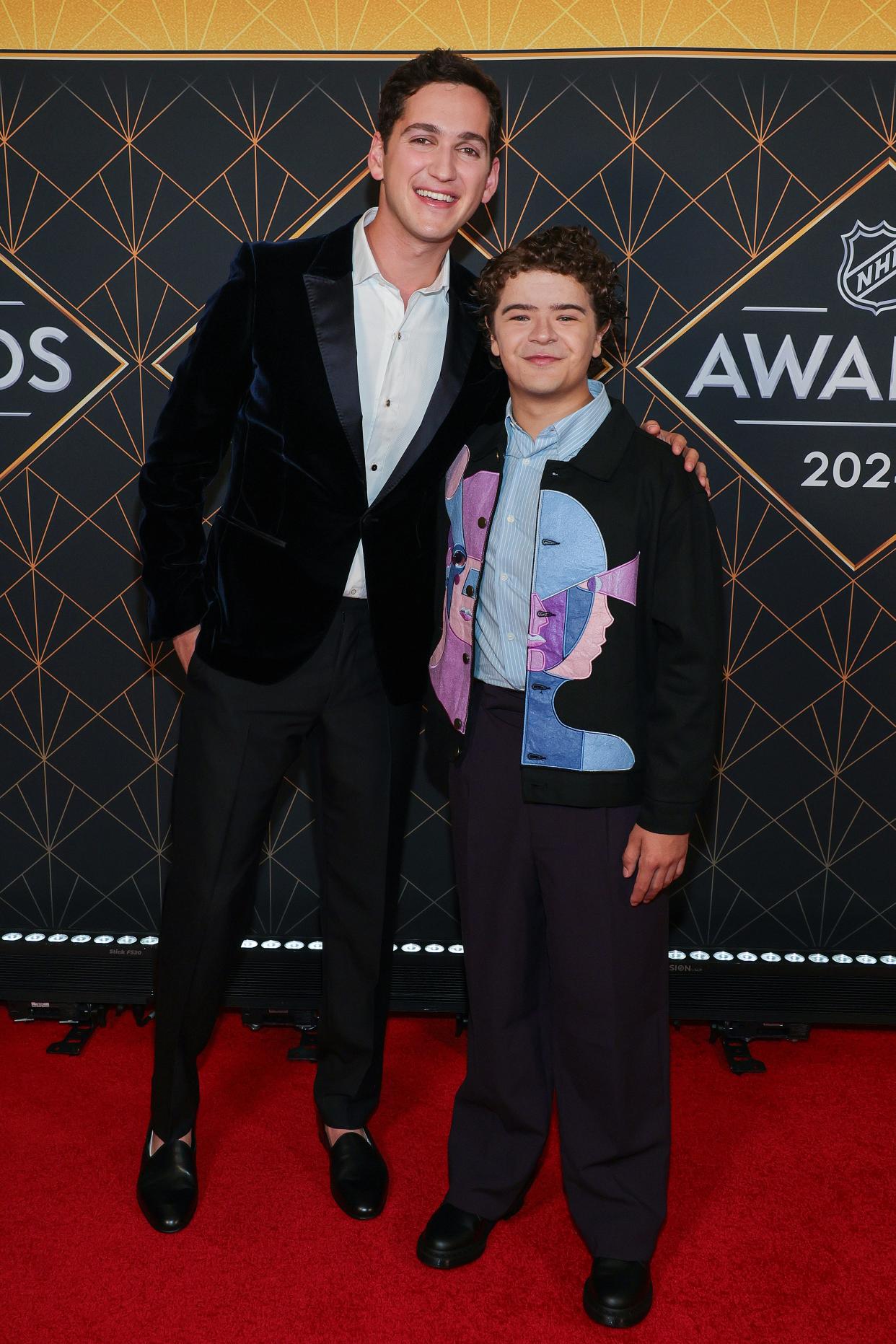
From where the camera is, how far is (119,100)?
2.67 meters

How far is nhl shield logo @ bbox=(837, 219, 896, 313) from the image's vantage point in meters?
2.69

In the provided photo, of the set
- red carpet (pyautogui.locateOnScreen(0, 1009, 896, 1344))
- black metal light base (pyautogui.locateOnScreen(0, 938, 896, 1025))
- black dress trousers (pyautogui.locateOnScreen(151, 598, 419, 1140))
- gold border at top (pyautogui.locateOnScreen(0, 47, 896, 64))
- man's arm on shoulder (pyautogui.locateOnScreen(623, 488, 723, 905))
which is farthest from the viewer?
black metal light base (pyautogui.locateOnScreen(0, 938, 896, 1025))

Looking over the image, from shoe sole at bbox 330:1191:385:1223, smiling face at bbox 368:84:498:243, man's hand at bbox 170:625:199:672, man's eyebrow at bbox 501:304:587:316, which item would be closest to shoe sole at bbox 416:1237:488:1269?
shoe sole at bbox 330:1191:385:1223

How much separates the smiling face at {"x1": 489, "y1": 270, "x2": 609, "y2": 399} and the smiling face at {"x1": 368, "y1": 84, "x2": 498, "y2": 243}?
0.21m

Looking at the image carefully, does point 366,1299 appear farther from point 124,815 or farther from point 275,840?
point 124,815

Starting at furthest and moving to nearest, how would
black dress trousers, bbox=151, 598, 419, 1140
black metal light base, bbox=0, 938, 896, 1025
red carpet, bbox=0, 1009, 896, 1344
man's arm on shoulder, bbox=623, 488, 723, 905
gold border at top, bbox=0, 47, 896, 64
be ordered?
black metal light base, bbox=0, 938, 896, 1025
gold border at top, bbox=0, 47, 896, 64
black dress trousers, bbox=151, 598, 419, 1140
red carpet, bbox=0, 1009, 896, 1344
man's arm on shoulder, bbox=623, 488, 723, 905

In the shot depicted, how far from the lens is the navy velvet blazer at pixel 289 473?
2023 mm

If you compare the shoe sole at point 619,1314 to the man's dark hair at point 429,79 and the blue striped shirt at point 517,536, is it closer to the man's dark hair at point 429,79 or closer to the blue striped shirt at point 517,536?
the blue striped shirt at point 517,536

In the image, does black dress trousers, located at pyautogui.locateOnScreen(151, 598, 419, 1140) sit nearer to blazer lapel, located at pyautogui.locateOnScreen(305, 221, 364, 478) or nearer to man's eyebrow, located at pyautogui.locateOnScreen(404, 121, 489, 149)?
blazer lapel, located at pyautogui.locateOnScreen(305, 221, 364, 478)

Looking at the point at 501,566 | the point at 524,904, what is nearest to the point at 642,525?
the point at 501,566

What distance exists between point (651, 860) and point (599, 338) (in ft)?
2.88

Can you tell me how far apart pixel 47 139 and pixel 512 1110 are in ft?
7.89

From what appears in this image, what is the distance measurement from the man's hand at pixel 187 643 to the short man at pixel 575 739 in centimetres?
49

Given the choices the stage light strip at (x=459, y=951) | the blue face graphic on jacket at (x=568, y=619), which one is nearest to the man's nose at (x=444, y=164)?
the blue face graphic on jacket at (x=568, y=619)
